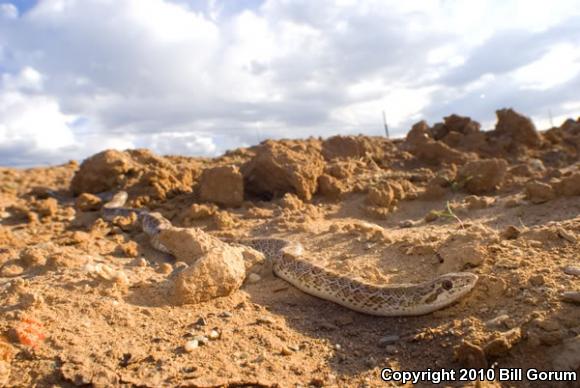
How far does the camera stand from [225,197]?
8.30 metres

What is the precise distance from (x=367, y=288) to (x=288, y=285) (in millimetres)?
983

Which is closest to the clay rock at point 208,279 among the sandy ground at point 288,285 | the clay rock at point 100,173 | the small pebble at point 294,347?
the sandy ground at point 288,285

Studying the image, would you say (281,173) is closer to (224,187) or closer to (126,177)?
(224,187)

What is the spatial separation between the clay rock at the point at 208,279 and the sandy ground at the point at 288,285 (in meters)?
0.11

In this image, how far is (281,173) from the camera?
8.63 m

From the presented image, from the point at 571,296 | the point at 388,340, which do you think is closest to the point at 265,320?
the point at 388,340

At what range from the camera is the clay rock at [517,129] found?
13039mm

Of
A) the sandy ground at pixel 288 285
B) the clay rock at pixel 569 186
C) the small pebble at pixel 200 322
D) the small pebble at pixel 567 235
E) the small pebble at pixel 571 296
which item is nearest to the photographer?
the sandy ground at pixel 288 285

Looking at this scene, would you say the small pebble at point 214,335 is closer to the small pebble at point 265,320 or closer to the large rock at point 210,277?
the small pebble at point 265,320

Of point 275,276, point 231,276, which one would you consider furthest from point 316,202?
point 231,276

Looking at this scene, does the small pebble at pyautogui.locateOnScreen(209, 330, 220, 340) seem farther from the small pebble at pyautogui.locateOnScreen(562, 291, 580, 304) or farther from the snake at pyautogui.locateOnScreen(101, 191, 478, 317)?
the small pebble at pyautogui.locateOnScreen(562, 291, 580, 304)

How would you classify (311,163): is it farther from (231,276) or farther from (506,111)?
(506,111)

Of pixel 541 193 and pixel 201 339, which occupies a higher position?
pixel 541 193

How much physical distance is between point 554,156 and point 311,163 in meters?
7.32
